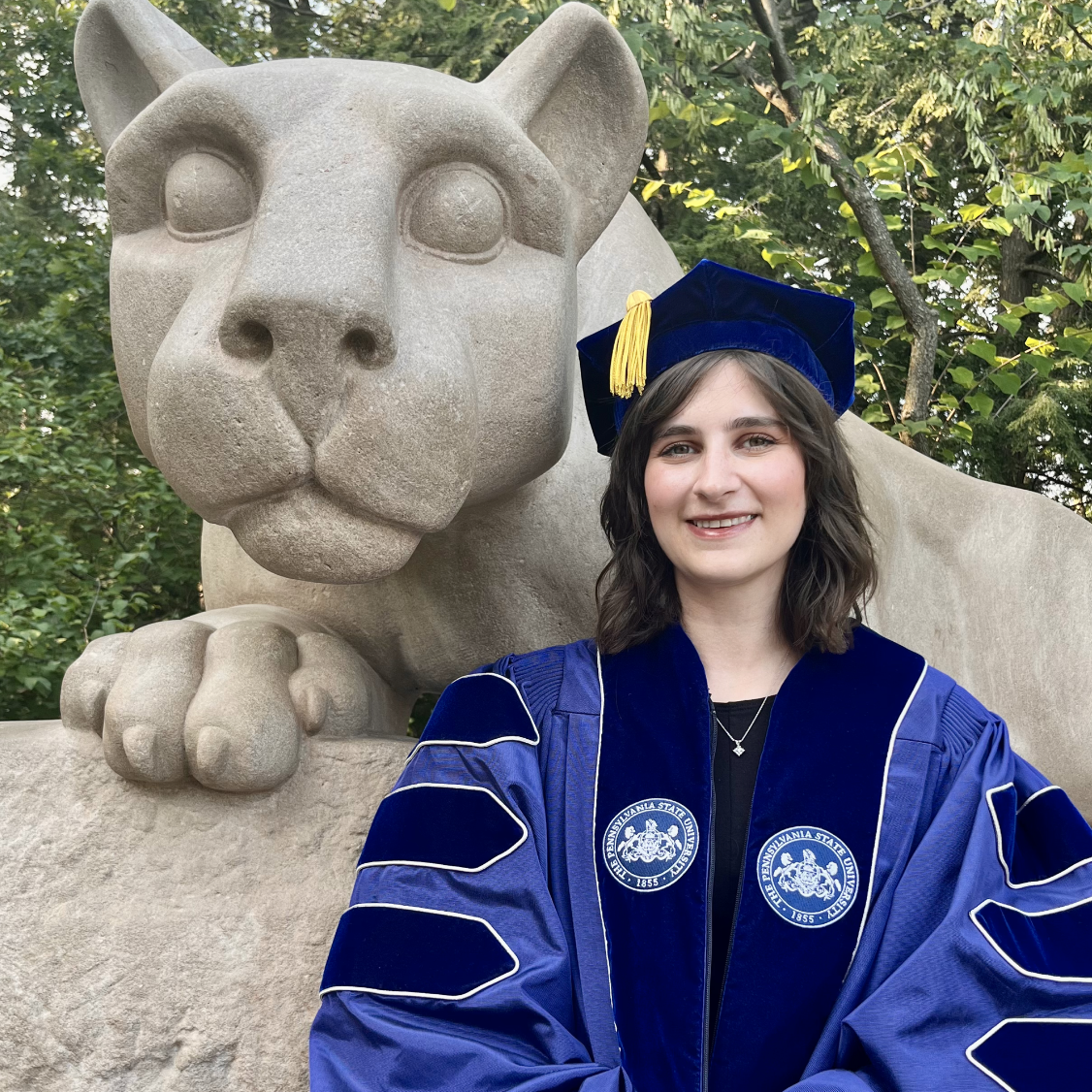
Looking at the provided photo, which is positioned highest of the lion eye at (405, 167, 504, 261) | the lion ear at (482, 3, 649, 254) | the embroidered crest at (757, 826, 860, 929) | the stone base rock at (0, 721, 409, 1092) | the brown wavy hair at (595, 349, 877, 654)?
the lion ear at (482, 3, 649, 254)

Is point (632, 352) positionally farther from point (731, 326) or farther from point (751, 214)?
point (751, 214)

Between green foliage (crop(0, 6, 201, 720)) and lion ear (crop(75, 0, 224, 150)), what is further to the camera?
green foliage (crop(0, 6, 201, 720))

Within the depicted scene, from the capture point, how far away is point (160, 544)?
4203 millimetres

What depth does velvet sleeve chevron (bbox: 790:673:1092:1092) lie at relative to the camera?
4.37 ft

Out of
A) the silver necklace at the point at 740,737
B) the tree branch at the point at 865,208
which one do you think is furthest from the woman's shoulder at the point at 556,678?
the tree branch at the point at 865,208

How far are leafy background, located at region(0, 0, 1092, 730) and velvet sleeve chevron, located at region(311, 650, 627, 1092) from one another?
2145mm

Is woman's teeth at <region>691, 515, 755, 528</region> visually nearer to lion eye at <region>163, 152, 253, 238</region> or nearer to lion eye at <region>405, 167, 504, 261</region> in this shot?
lion eye at <region>405, 167, 504, 261</region>

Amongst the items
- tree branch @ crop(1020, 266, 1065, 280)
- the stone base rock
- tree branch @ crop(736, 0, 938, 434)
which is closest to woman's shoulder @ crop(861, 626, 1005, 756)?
the stone base rock

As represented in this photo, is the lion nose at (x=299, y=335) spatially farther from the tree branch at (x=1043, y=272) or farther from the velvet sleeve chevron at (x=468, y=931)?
the tree branch at (x=1043, y=272)

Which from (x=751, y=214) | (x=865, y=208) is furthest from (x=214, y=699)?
(x=751, y=214)

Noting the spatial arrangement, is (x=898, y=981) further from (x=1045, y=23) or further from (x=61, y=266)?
(x=1045, y=23)

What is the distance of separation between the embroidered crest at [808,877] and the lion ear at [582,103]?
Result: 32.8 inches

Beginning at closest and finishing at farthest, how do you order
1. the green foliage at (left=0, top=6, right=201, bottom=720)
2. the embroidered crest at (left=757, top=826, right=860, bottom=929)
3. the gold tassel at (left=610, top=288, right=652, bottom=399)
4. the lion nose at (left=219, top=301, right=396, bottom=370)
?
the lion nose at (left=219, top=301, right=396, bottom=370) → the embroidered crest at (left=757, top=826, right=860, bottom=929) → the gold tassel at (left=610, top=288, right=652, bottom=399) → the green foliage at (left=0, top=6, right=201, bottom=720)

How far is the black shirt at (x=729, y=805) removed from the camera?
1470mm
